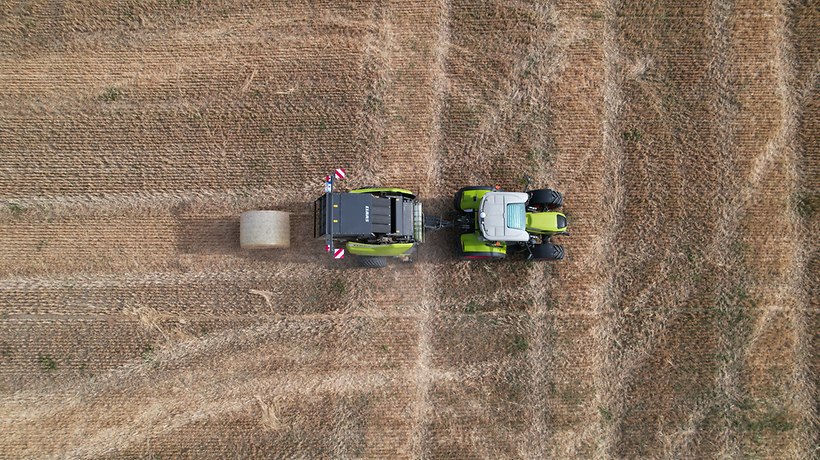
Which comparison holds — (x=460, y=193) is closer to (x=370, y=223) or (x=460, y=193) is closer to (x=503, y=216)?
(x=503, y=216)

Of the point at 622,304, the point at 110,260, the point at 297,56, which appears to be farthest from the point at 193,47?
the point at 622,304

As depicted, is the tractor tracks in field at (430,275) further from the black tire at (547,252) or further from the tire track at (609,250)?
the tire track at (609,250)

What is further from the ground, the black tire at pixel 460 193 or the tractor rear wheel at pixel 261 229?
the black tire at pixel 460 193

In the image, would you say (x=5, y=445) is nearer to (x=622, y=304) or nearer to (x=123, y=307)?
(x=123, y=307)

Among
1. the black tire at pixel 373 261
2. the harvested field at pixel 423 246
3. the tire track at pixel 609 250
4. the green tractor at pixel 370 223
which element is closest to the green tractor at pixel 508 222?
the harvested field at pixel 423 246

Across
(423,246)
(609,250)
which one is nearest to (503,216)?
(423,246)
